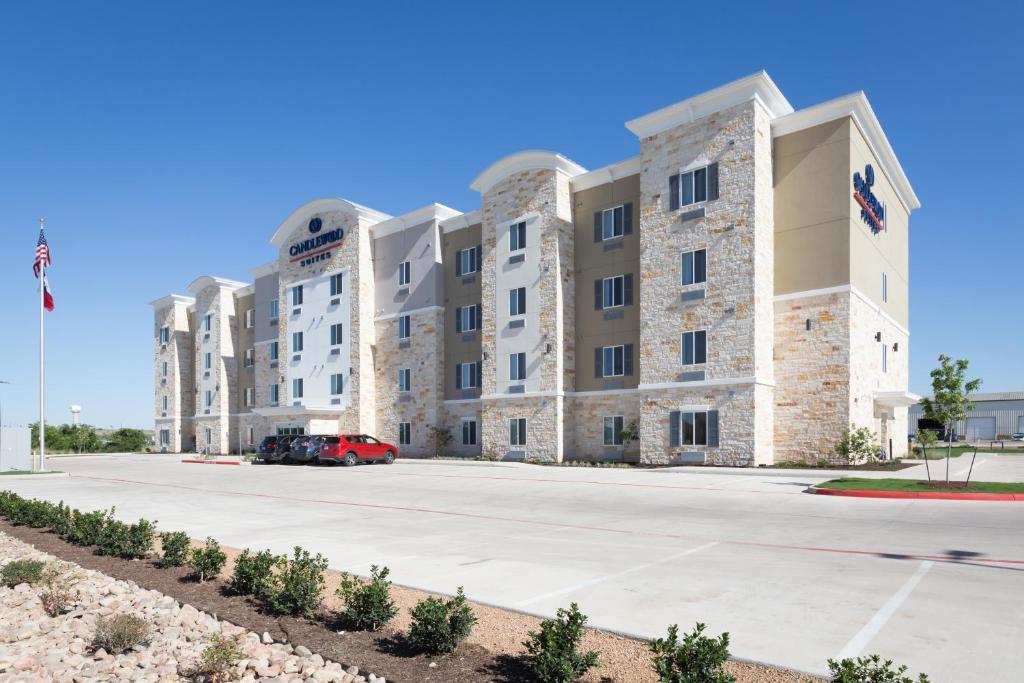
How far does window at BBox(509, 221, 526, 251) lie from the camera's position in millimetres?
35500

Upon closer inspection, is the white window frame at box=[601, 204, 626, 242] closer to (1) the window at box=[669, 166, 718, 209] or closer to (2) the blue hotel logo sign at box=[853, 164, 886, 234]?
(1) the window at box=[669, 166, 718, 209]

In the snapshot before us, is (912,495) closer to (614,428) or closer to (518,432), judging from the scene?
(614,428)

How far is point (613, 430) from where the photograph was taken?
3288 cm

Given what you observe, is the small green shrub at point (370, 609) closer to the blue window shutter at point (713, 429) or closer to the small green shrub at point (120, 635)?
the small green shrub at point (120, 635)

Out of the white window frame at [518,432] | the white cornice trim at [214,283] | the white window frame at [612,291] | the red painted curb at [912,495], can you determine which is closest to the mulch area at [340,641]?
the red painted curb at [912,495]

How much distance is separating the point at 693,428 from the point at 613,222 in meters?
10.9

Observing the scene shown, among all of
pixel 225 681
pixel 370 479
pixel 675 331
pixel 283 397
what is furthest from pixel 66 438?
pixel 225 681

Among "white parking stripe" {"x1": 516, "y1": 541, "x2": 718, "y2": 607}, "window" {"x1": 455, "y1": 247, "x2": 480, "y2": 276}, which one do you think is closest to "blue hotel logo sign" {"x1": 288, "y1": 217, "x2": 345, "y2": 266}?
"window" {"x1": 455, "y1": 247, "x2": 480, "y2": 276}

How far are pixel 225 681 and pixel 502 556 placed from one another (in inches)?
197

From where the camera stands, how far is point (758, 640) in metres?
6.14

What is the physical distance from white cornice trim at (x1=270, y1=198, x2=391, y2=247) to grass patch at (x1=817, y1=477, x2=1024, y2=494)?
33.8 metres

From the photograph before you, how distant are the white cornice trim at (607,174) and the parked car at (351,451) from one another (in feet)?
55.3

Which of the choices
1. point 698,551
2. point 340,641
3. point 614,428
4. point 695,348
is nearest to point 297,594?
point 340,641

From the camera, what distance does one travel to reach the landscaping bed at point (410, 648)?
17.7ft
